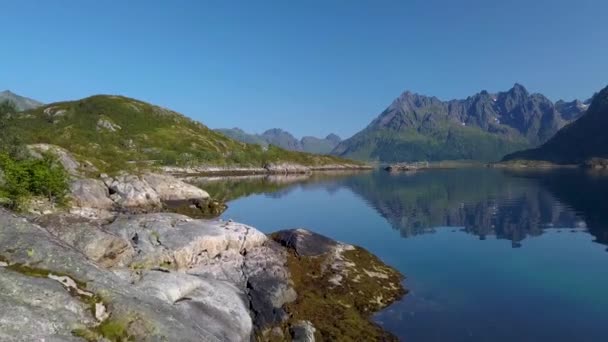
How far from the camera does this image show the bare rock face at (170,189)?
10197 centimetres

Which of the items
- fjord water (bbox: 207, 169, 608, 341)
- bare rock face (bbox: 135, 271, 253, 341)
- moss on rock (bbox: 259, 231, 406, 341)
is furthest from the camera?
fjord water (bbox: 207, 169, 608, 341)

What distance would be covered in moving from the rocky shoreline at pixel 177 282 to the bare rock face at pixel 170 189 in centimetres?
4452

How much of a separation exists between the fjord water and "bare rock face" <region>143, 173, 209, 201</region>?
1120cm

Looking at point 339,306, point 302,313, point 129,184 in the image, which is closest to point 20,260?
point 302,313

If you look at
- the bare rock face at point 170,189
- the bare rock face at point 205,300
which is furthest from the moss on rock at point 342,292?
the bare rock face at point 170,189

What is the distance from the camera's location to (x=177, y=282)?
27.5m

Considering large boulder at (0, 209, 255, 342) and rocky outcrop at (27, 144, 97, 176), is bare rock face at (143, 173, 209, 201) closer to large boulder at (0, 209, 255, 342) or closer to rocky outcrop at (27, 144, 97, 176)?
rocky outcrop at (27, 144, 97, 176)

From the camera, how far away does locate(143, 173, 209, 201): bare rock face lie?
102 metres

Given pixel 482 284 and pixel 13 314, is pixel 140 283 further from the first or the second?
pixel 482 284

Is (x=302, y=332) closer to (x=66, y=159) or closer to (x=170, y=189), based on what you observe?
(x=170, y=189)

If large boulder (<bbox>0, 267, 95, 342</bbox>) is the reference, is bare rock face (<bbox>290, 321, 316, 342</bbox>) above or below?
below

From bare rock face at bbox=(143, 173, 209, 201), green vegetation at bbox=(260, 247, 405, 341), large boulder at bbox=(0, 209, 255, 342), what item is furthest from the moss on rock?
bare rock face at bbox=(143, 173, 209, 201)

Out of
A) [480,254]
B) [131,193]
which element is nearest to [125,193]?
[131,193]

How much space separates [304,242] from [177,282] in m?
21.8
